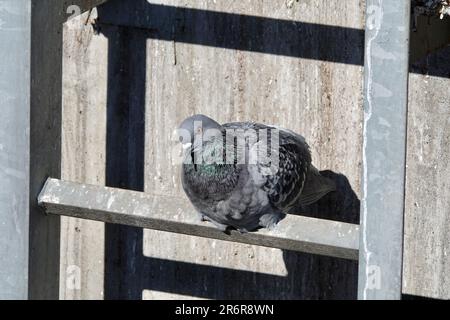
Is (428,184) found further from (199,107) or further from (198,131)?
(198,131)

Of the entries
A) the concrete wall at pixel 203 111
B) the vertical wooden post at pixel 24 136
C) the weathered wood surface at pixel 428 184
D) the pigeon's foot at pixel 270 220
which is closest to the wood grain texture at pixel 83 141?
the concrete wall at pixel 203 111

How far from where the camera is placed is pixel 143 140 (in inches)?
158

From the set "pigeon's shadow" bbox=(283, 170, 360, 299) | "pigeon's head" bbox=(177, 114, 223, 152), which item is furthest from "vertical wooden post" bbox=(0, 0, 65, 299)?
"pigeon's shadow" bbox=(283, 170, 360, 299)

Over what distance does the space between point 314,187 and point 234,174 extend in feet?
1.68

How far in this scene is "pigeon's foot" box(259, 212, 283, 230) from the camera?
319cm

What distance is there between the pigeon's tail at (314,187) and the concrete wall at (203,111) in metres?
0.11

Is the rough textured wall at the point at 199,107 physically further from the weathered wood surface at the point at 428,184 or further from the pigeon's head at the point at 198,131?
the pigeon's head at the point at 198,131

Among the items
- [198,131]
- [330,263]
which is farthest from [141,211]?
[330,263]

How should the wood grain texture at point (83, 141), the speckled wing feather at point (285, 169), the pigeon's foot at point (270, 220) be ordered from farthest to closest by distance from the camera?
the wood grain texture at point (83, 141)
the speckled wing feather at point (285, 169)
the pigeon's foot at point (270, 220)

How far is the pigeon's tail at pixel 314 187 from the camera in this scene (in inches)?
145

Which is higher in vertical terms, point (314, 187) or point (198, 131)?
point (198, 131)

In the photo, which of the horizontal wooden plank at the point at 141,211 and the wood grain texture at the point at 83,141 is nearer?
the horizontal wooden plank at the point at 141,211

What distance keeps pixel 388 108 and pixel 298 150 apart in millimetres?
730

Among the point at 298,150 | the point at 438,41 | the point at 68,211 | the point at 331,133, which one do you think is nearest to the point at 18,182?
the point at 68,211
